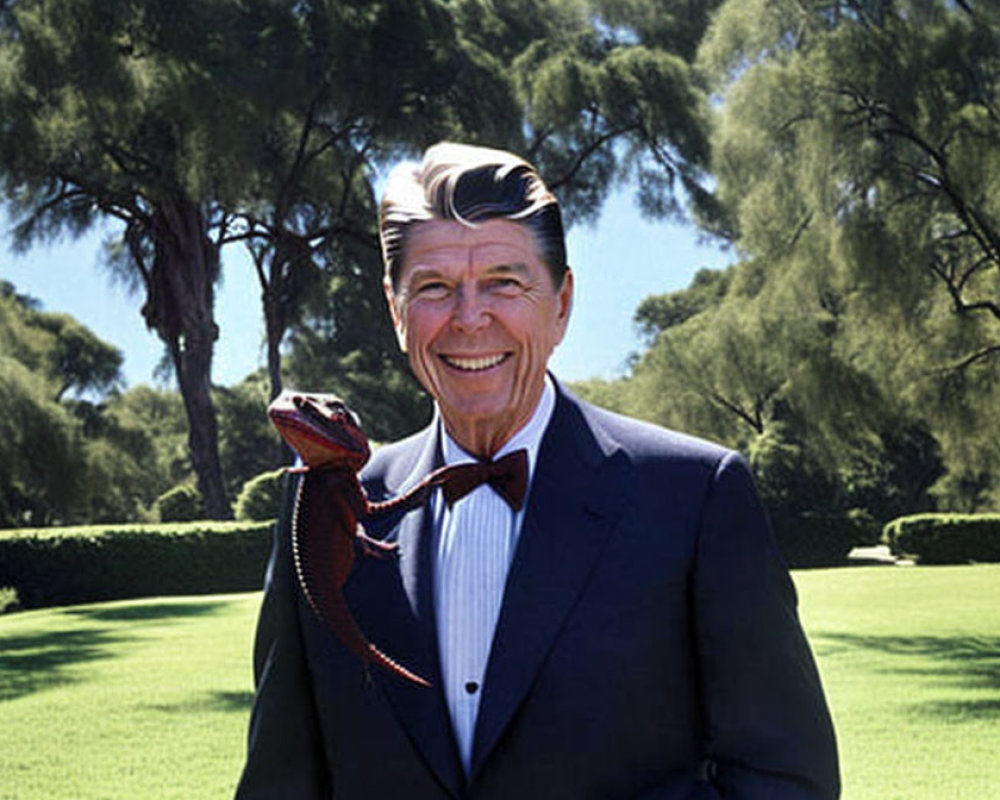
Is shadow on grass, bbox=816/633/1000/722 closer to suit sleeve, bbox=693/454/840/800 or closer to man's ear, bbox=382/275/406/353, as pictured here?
suit sleeve, bbox=693/454/840/800

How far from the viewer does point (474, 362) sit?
1418 millimetres

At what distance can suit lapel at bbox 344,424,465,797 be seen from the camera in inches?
53.9

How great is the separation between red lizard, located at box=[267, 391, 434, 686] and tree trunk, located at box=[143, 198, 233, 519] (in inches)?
979

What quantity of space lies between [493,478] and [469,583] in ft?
0.37

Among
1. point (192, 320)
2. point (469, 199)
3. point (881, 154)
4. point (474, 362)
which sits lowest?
point (474, 362)

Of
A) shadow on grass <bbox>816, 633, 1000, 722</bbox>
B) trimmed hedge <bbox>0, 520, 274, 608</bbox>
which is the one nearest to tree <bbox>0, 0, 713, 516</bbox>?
trimmed hedge <bbox>0, 520, 274, 608</bbox>

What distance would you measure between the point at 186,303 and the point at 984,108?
15.4 metres

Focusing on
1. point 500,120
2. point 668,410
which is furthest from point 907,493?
point 500,120

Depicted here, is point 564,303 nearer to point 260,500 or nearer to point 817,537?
point 260,500

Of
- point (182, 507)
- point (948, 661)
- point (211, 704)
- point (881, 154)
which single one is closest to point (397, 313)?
point (211, 704)

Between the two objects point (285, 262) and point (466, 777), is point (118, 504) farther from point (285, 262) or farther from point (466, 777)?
point (466, 777)

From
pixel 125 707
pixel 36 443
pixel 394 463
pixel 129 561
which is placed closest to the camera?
pixel 394 463

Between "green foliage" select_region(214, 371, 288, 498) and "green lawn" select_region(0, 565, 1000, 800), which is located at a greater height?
"green foliage" select_region(214, 371, 288, 498)

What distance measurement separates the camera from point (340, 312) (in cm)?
3484
